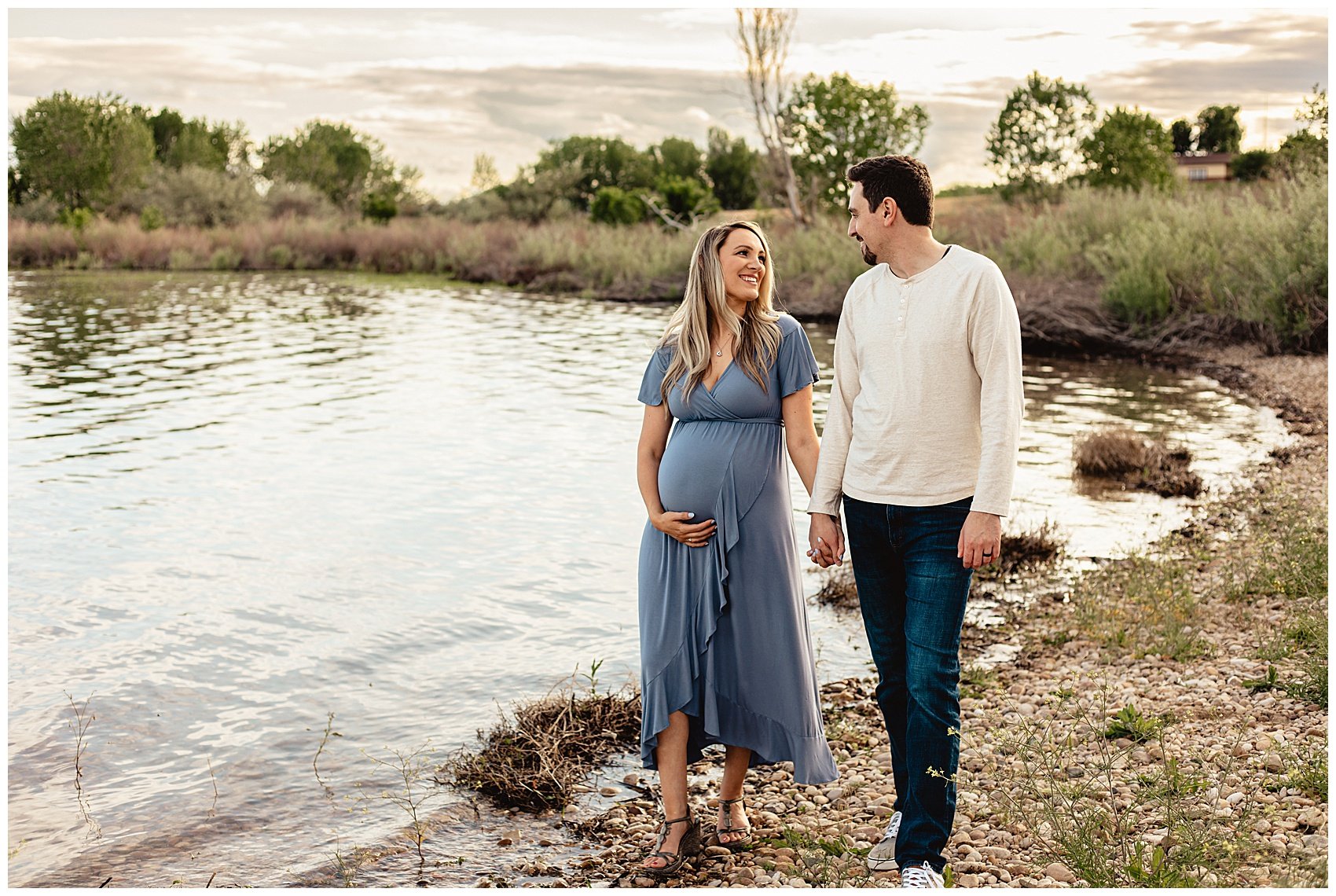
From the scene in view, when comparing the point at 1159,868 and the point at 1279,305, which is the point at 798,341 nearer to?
the point at 1159,868

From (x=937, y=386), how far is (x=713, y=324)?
0.91 meters

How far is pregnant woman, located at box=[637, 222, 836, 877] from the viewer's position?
4.03m

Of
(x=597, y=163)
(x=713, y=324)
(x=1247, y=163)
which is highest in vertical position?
(x=597, y=163)

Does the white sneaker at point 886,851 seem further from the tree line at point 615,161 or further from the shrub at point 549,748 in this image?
the tree line at point 615,161

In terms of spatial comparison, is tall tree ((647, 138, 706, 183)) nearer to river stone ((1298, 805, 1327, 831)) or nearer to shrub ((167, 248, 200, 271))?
shrub ((167, 248, 200, 271))

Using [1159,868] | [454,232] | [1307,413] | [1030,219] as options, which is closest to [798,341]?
[1159,868]

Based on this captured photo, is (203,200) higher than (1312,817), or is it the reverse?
(203,200)

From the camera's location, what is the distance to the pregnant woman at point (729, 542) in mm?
4027

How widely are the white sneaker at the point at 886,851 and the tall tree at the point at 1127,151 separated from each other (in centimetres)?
3416

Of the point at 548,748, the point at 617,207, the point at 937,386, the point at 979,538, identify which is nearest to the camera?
the point at 979,538

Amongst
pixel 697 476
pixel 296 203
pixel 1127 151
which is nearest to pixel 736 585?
pixel 697 476

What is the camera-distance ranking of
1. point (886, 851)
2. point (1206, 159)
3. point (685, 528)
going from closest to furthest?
point (886, 851) → point (685, 528) → point (1206, 159)

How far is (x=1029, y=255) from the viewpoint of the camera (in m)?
24.8

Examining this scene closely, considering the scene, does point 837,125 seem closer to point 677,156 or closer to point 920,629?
point 677,156
